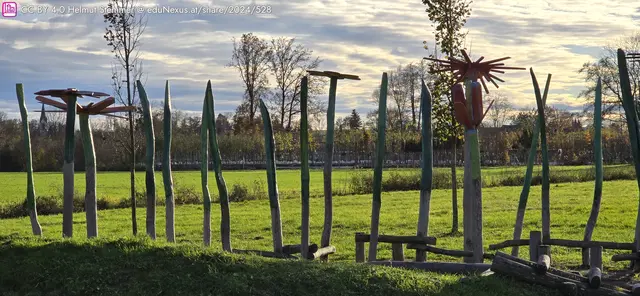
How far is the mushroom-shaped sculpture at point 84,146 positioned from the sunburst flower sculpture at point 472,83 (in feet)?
16.8

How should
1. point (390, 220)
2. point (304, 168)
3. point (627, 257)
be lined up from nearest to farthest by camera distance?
point (627, 257)
point (304, 168)
point (390, 220)

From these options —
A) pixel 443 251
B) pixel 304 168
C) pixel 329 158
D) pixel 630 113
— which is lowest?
pixel 443 251

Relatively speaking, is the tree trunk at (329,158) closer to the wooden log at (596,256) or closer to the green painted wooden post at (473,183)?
the green painted wooden post at (473,183)

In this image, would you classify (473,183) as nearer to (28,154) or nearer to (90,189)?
(90,189)

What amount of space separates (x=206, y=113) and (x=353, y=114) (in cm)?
7756

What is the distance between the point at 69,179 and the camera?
34.7 feet

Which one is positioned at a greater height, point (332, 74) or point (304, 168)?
point (332, 74)

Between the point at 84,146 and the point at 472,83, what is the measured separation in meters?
5.85

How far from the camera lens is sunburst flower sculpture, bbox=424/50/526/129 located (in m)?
9.52

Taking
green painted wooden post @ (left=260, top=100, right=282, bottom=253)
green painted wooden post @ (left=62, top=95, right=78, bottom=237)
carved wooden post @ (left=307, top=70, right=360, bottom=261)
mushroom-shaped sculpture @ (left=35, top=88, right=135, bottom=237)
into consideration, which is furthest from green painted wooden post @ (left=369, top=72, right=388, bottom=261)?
green painted wooden post @ (left=62, top=95, right=78, bottom=237)

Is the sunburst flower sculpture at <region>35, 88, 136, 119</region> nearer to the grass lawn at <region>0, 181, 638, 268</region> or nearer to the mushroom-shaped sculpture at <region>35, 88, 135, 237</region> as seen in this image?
the mushroom-shaped sculpture at <region>35, 88, 135, 237</region>

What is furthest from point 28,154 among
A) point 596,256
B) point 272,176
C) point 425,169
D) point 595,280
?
point 596,256

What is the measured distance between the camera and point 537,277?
7.98 m

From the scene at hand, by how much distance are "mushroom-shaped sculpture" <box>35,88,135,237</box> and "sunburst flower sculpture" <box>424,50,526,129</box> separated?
511cm
